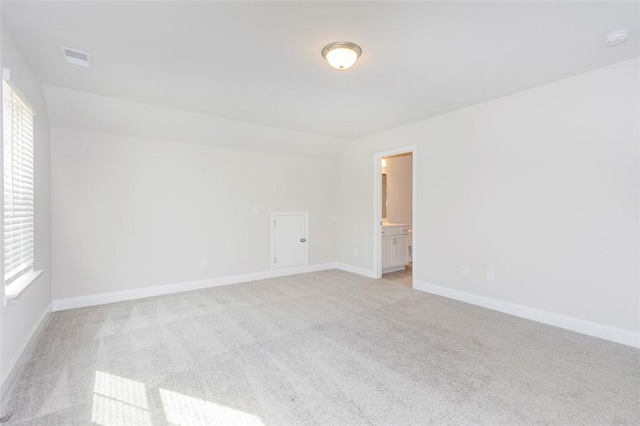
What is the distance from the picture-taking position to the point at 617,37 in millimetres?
2158

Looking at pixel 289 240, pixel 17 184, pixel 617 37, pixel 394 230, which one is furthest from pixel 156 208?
pixel 617 37

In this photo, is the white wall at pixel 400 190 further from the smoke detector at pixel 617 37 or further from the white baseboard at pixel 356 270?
the smoke detector at pixel 617 37

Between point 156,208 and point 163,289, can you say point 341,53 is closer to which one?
point 156,208

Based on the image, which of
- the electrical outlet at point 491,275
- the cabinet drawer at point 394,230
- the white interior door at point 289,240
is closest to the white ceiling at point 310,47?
the electrical outlet at point 491,275

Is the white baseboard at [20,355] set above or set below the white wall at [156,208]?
below

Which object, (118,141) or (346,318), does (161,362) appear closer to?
(346,318)

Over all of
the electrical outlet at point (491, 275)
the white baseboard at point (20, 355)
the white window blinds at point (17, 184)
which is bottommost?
the white baseboard at point (20, 355)

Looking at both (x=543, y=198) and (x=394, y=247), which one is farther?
(x=394, y=247)

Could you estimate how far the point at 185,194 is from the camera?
4.21 meters

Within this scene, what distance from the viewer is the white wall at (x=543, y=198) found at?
8.50 ft

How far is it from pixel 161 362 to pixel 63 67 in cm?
262

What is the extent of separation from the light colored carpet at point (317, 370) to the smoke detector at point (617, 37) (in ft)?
7.92

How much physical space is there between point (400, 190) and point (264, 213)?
134 inches

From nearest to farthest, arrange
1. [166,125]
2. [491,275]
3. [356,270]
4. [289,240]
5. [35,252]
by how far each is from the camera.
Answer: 1. [35,252]
2. [491,275]
3. [166,125]
4. [289,240]
5. [356,270]
